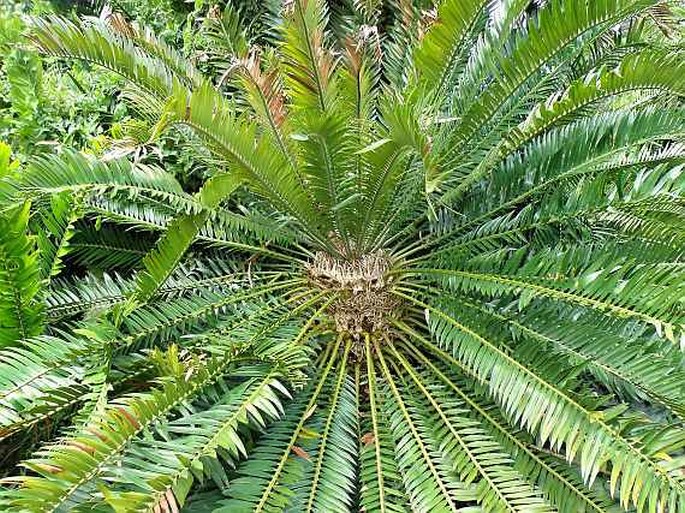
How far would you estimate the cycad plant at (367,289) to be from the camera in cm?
125

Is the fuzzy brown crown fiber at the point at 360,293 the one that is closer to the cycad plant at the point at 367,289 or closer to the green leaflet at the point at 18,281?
the cycad plant at the point at 367,289

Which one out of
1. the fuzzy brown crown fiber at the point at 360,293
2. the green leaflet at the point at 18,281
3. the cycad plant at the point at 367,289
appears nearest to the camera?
the cycad plant at the point at 367,289

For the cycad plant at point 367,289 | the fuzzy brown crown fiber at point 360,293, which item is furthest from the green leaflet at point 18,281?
the fuzzy brown crown fiber at point 360,293

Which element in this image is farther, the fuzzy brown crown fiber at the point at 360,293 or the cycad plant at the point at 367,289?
the fuzzy brown crown fiber at the point at 360,293

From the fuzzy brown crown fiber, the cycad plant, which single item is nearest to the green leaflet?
the cycad plant

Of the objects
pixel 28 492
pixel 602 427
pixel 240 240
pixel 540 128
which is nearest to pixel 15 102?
pixel 240 240

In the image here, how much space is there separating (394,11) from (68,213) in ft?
5.22

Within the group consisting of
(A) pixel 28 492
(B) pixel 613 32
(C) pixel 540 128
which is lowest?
(A) pixel 28 492

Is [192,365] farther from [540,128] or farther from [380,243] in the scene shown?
[540,128]

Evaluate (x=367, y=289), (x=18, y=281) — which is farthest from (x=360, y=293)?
(x=18, y=281)

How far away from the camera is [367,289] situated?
1.81 metres

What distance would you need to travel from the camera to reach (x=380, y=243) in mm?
1903

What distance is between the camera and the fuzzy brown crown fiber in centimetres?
179

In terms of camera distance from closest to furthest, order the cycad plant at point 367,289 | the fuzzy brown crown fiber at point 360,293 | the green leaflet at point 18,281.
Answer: the cycad plant at point 367,289 < the green leaflet at point 18,281 < the fuzzy brown crown fiber at point 360,293
